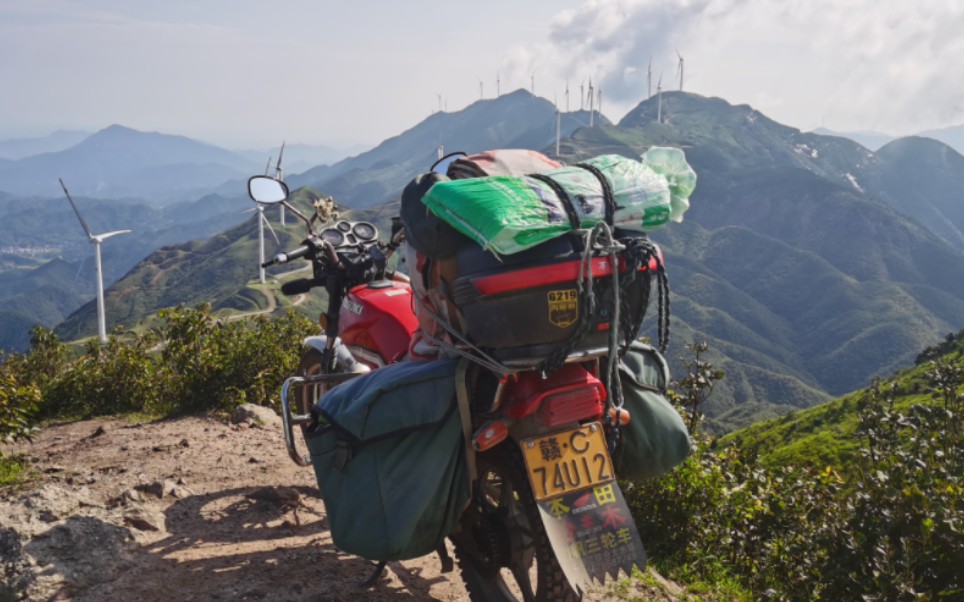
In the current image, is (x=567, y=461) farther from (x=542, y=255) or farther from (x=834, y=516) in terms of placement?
(x=834, y=516)

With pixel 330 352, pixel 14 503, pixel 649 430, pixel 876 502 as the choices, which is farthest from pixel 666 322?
pixel 14 503

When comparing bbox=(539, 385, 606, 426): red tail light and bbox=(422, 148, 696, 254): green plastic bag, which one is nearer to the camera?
bbox=(422, 148, 696, 254): green plastic bag

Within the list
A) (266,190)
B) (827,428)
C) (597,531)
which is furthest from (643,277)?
(827,428)

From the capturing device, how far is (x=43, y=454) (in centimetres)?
707

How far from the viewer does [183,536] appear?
5.15 meters

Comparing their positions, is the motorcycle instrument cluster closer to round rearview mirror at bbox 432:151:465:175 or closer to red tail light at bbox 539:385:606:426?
A: round rearview mirror at bbox 432:151:465:175

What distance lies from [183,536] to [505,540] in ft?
8.28

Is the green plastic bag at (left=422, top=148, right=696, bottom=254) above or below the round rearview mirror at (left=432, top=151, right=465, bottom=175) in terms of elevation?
below

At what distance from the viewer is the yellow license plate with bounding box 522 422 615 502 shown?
131 inches

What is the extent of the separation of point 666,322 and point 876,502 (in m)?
1.71

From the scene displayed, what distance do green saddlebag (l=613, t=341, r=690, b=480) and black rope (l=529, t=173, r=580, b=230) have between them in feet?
3.18

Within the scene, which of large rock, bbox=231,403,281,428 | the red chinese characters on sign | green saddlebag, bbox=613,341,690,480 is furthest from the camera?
large rock, bbox=231,403,281,428

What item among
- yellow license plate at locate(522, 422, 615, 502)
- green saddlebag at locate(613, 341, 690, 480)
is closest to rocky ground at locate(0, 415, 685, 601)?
green saddlebag at locate(613, 341, 690, 480)

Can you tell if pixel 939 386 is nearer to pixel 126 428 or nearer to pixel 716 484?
pixel 716 484
